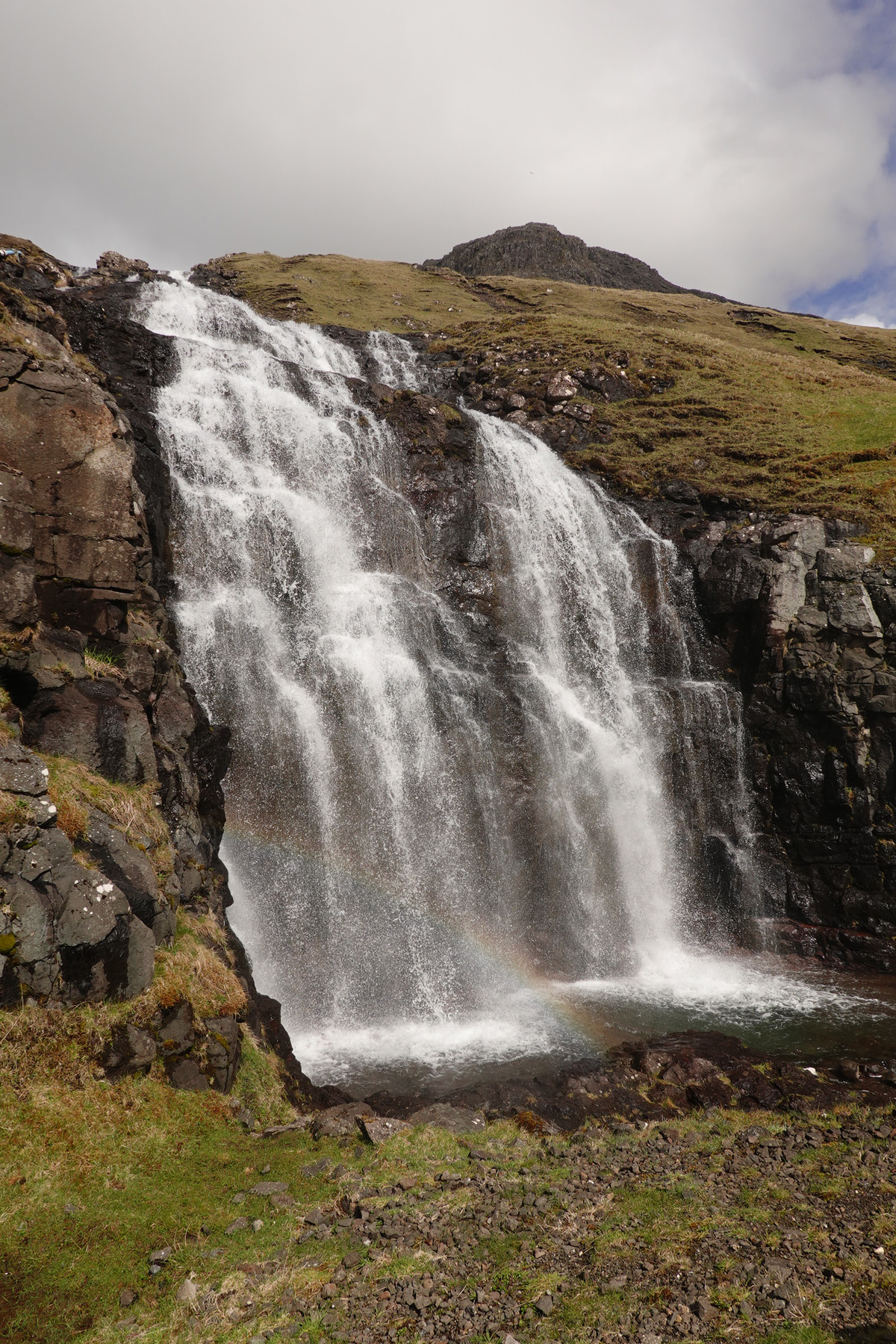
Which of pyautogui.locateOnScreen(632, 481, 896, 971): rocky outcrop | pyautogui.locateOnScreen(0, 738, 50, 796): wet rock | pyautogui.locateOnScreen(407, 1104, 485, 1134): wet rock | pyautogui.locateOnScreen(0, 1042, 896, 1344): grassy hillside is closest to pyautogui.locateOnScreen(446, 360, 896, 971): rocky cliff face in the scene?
pyautogui.locateOnScreen(632, 481, 896, 971): rocky outcrop

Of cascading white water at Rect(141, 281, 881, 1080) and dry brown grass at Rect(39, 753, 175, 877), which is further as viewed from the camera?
cascading white water at Rect(141, 281, 881, 1080)

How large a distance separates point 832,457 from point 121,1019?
1834 inches

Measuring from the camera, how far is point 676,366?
57656 millimetres

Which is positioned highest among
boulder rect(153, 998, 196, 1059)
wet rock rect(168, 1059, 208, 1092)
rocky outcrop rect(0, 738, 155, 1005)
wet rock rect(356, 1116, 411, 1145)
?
rocky outcrop rect(0, 738, 155, 1005)

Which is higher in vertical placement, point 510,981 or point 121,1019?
point 121,1019

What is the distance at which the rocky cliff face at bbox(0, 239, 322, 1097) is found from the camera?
10.1 metres

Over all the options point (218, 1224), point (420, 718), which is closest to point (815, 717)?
point (420, 718)

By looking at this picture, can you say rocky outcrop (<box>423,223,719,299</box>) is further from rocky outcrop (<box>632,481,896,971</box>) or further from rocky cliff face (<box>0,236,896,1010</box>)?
rocky outcrop (<box>632,481,896,971</box>)

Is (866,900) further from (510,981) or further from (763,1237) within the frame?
(763,1237)

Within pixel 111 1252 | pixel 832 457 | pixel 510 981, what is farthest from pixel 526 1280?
pixel 832 457

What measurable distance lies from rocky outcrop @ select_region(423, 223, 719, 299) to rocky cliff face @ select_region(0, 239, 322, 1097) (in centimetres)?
12366

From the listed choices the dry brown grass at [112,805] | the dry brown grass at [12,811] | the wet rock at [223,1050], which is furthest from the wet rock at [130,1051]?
the dry brown grass at [12,811]

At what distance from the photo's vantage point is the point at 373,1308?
24.2 ft

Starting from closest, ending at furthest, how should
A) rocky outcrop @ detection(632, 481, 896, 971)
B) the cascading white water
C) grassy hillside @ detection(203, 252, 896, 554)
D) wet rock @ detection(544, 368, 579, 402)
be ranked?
the cascading white water
rocky outcrop @ detection(632, 481, 896, 971)
grassy hillside @ detection(203, 252, 896, 554)
wet rock @ detection(544, 368, 579, 402)
